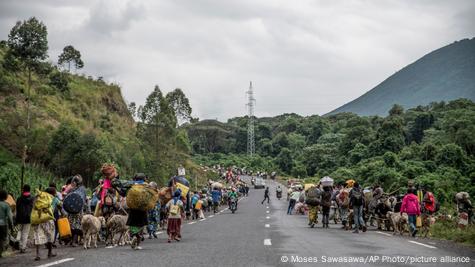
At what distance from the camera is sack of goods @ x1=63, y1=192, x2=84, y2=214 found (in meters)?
15.4

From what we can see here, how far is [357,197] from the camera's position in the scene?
70.0ft

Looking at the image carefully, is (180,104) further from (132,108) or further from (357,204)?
(357,204)

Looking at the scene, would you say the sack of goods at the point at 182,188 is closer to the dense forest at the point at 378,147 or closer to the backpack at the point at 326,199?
the backpack at the point at 326,199

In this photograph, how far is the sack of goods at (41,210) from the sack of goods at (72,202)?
2.36m

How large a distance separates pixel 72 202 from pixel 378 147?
2503 inches

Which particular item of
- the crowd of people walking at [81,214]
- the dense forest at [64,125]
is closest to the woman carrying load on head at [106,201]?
the crowd of people walking at [81,214]

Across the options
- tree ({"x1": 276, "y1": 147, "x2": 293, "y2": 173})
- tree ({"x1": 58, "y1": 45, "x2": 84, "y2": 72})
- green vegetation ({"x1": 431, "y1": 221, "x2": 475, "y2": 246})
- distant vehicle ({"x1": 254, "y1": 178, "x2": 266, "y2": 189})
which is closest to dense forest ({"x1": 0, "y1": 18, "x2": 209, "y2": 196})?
tree ({"x1": 58, "y1": 45, "x2": 84, "y2": 72})

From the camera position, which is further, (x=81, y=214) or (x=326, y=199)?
(x=326, y=199)

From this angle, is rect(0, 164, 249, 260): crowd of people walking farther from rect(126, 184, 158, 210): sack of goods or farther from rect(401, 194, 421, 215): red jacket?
rect(401, 194, 421, 215): red jacket

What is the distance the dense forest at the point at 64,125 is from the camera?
32.3 meters

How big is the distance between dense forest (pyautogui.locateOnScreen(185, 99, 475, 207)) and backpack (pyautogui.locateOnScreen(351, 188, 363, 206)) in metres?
18.2

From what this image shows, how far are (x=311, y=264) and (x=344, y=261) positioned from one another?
90 centimetres

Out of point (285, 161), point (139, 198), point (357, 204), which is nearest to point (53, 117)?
point (357, 204)

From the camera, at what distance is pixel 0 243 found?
1268 centimetres
